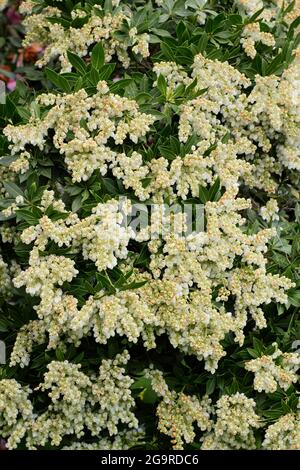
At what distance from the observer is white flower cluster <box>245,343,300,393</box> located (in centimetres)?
286

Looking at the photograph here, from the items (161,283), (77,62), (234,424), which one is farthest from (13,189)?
(234,424)

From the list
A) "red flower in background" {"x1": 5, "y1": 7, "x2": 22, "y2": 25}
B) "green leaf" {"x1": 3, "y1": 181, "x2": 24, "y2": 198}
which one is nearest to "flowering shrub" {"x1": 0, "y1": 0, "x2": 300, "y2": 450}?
"green leaf" {"x1": 3, "y1": 181, "x2": 24, "y2": 198}

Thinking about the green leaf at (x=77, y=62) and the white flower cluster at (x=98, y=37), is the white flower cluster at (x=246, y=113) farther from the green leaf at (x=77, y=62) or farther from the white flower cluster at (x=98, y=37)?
the green leaf at (x=77, y=62)

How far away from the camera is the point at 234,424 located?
291cm

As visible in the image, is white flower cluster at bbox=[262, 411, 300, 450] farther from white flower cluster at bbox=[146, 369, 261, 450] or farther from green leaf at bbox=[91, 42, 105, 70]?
green leaf at bbox=[91, 42, 105, 70]

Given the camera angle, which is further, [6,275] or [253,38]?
[253,38]

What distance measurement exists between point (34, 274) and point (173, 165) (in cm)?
69

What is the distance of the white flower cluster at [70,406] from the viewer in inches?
114

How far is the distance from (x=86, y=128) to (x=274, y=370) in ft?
3.84

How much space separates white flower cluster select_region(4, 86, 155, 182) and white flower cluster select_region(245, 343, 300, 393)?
936 mm

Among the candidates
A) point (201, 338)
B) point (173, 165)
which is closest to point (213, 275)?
point (201, 338)

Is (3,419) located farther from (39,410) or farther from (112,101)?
(112,101)

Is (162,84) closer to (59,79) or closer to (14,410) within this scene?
(59,79)
